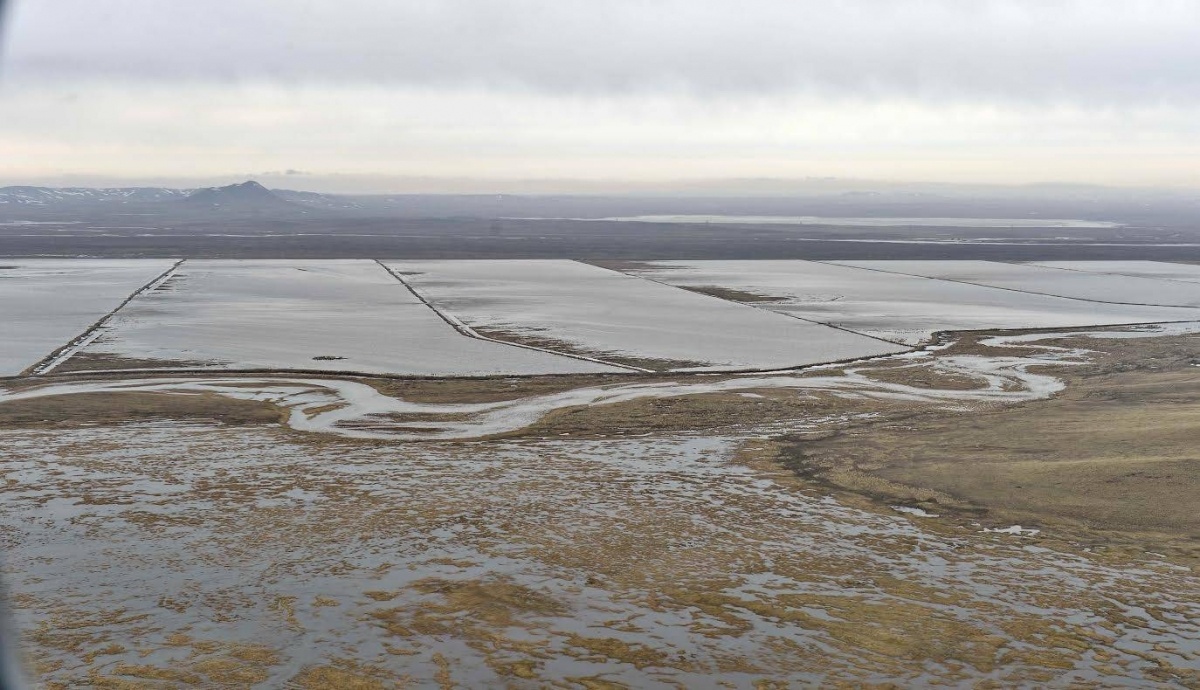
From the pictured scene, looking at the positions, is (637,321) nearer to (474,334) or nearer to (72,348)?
(474,334)

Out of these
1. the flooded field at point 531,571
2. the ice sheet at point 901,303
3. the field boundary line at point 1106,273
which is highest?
the field boundary line at point 1106,273

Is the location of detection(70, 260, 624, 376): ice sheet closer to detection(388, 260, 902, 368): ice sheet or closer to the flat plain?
the flat plain

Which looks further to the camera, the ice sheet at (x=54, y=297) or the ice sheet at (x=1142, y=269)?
the ice sheet at (x=1142, y=269)

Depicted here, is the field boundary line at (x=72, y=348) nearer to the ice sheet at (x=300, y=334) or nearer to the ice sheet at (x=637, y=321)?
the ice sheet at (x=300, y=334)

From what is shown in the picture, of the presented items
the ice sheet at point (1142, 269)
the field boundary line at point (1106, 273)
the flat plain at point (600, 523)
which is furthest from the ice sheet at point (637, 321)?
the ice sheet at point (1142, 269)

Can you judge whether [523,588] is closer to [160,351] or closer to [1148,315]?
[160,351]

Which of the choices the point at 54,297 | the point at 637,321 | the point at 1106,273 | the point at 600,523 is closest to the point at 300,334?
the point at 637,321

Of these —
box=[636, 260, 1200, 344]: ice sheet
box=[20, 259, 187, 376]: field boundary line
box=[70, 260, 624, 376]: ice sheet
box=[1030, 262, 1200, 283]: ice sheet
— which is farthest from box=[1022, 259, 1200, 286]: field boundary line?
box=[20, 259, 187, 376]: field boundary line

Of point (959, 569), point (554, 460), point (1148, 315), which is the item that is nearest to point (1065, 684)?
point (959, 569)
